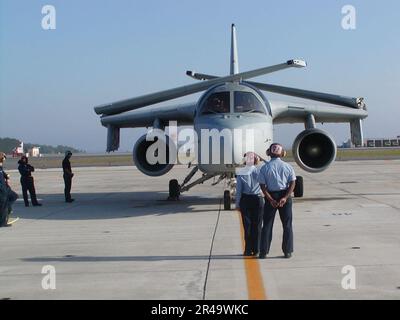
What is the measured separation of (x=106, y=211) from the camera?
15.9 metres

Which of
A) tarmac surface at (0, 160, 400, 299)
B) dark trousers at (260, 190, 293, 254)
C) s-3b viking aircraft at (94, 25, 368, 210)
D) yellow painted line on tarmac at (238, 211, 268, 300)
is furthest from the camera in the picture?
s-3b viking aircraft at (94, 25, 368, 210)

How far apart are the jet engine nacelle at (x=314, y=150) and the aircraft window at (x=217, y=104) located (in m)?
2.88

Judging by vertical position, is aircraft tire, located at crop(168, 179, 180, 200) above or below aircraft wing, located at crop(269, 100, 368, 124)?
below

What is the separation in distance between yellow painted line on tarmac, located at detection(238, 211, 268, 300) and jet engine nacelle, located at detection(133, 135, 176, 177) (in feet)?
28.3

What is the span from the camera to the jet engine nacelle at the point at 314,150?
16.7 metres

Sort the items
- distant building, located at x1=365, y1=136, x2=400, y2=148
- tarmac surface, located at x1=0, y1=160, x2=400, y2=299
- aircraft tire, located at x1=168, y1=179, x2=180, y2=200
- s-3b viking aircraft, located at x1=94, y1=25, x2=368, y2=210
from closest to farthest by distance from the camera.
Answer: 1. tarmac surface, located at x1=0, y1=160, x2=400, y2=299
2. s-3b viking aircraft, located at x1=94, y1=25, x2=368, y2=210
3. aircraft tire, located at x1=168, y1=179, x2=180, y2=200
4. distant building, located at x1=365, y1=136, x2=400, y2=148

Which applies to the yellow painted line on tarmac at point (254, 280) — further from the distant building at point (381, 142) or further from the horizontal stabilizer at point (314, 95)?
the distant building at point (381, 142)

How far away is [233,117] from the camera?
14.3m

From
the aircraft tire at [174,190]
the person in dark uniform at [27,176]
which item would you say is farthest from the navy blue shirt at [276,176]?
the person in dark uniform at [27,176]

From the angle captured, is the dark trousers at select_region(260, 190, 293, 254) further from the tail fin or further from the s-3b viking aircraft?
the tail fin

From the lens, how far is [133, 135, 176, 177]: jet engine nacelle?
16.9 m

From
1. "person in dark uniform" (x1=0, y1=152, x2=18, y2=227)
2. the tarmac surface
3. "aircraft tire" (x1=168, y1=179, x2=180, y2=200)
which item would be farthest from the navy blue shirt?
"aircraft tire" (x1=168, y1=179, x2=180, y2=200)

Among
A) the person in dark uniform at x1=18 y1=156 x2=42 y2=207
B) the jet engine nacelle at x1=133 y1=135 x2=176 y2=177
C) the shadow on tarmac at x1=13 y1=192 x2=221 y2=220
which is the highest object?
the jet engine nacelle at x1=133 y1=135 x2=176 y2=177
